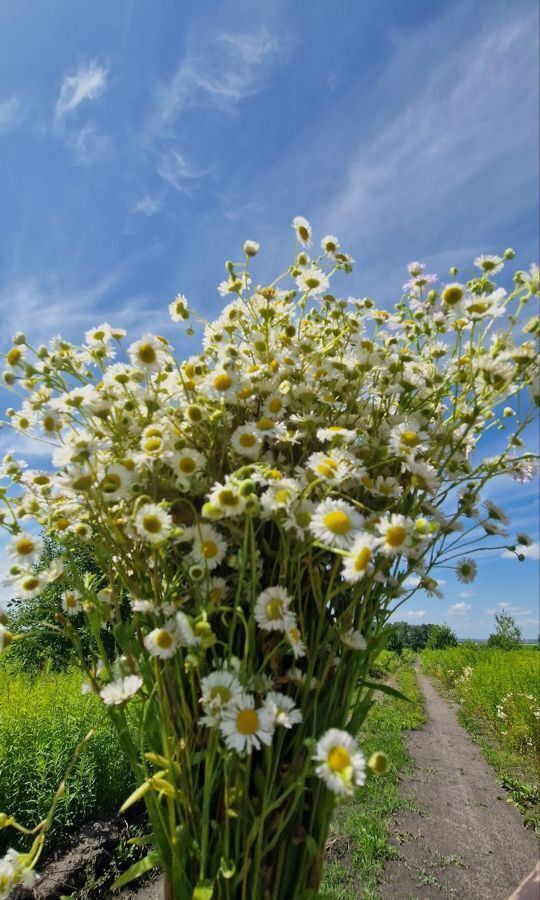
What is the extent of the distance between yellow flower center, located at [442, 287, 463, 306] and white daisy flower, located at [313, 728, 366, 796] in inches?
27.9

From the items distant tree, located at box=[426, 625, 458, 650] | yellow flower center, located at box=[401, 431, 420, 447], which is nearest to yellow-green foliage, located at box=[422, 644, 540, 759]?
yellow flower center, located at box=[401, 431, 420, 447]

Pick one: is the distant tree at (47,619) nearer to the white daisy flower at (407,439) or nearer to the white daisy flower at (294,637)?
the white daisy flower at (294,637)

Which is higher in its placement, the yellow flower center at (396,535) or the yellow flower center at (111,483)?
the yellow flower center at (111,483)

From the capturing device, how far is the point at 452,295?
99cm

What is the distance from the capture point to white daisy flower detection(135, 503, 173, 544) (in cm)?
75

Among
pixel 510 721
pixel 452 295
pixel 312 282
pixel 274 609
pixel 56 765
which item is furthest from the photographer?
pixel 510 721

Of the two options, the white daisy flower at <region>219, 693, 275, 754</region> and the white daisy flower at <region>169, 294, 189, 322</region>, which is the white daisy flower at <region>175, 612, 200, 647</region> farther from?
the white daisy flower at <region>169, 294, 189, 322</region>

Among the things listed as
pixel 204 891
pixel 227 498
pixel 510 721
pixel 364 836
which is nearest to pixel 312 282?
pixel 227 498

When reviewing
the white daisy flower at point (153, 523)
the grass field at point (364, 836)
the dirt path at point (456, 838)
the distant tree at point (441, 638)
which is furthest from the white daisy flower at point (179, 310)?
the distant tree at point (441, 638)

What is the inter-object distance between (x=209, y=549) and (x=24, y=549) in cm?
37

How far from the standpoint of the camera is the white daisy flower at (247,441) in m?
0.84

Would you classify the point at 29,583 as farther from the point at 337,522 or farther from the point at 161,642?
the point at 337,522

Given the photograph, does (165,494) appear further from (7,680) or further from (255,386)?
(7,680)

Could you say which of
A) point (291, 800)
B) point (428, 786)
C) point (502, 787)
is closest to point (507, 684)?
point (502, 787)
